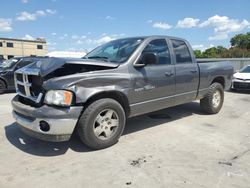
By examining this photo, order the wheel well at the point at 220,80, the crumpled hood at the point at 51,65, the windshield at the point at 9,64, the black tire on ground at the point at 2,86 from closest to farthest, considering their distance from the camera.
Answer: the crumpled hood at the point at 51,65, the wheel well at the point at 220,80, the black tire on ground at the point at 2,86, the windshield at the point at 9,64

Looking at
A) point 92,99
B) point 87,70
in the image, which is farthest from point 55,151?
point 87,70

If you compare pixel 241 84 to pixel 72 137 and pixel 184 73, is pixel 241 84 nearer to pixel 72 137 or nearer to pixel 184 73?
pixel 184 73

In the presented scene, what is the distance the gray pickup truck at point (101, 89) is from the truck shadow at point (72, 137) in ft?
1.28

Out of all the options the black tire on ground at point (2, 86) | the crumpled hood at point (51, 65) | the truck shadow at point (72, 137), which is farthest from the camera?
the black tire on ground at point (2, 86)

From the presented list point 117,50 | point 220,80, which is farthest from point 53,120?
point 220,80

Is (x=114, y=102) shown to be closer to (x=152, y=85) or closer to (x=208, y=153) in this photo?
(x=152, y=85)

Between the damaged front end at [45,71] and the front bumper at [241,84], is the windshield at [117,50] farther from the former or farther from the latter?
the front bumper at [241,84]

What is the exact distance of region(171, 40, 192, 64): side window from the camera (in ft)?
17.4

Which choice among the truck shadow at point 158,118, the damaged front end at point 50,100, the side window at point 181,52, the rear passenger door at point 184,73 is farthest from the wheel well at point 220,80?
the damaged front end at point 50,100

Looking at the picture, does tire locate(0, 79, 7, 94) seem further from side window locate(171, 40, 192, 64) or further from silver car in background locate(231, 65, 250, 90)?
silver car in background locate(231, 65, 250, 90)

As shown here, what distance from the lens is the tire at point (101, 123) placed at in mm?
→ 3699

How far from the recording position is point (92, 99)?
384 cm

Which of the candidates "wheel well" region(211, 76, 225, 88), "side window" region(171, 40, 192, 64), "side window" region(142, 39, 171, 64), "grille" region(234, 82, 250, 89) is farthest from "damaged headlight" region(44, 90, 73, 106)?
"grille" region(234, 82, 250, 89)

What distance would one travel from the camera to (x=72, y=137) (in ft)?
15.1
